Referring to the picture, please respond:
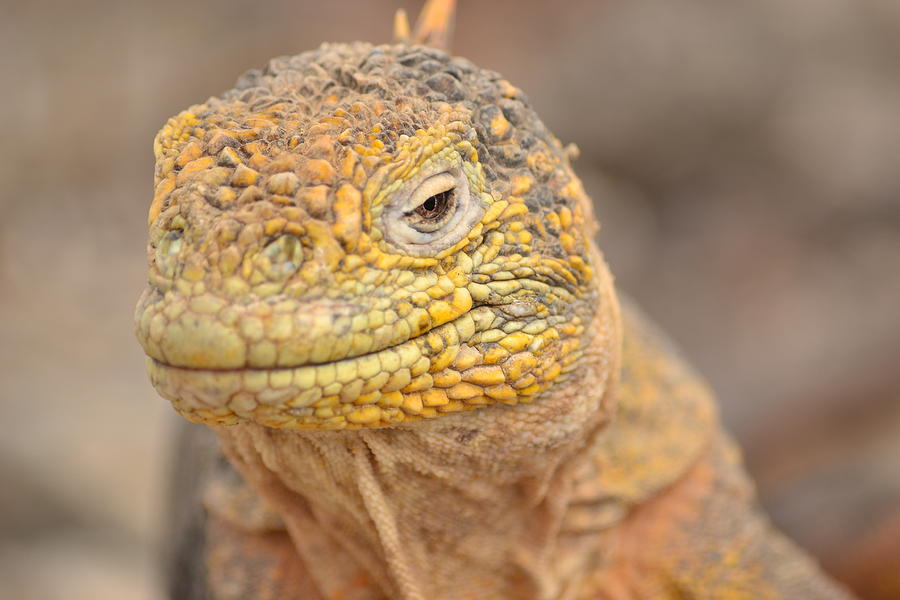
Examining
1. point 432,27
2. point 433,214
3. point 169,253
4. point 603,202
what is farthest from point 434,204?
point 603,202

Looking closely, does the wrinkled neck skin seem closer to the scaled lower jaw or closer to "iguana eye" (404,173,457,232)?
the scaled lower jaw

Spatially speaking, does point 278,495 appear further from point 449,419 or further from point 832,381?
point 832,381

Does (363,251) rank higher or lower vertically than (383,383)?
higher

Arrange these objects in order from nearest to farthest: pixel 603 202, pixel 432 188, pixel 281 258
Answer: pixel 281 258, pixel 432 188, pixel 603 202

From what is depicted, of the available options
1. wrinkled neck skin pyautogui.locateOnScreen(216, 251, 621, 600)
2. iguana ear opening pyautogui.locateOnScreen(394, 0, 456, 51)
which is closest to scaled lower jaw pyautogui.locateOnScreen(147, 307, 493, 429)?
wrinkled neck skin pyautogui.locateOnScreen(216, 251, 621, 600)

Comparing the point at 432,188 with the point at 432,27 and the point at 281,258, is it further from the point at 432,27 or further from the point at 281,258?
the point at 432,27

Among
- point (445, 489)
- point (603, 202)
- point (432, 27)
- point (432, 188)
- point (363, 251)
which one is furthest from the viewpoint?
point (603, 202)

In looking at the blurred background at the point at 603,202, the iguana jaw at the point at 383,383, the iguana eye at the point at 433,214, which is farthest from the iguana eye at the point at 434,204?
the blurred background at the point at 603,202
